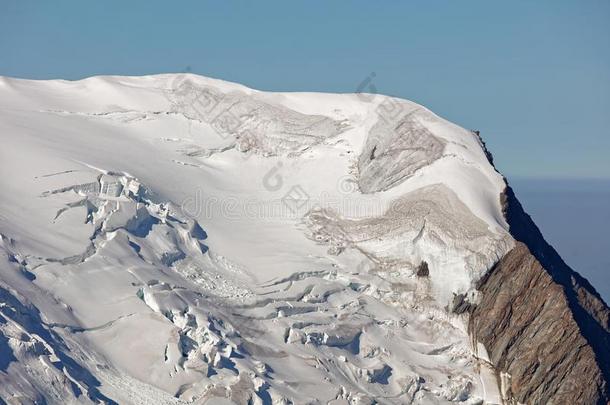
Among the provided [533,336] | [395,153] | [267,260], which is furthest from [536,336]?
→ [395,153]

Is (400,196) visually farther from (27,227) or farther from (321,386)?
(27,227)

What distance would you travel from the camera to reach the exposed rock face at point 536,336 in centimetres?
7081

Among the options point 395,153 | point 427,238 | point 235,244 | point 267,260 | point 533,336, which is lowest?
point 533,336

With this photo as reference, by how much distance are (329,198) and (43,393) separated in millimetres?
30325

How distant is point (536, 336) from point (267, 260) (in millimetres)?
16209

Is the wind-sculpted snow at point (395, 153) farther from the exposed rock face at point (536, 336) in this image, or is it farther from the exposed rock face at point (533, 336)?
the exposed rock face at point (533, 336)

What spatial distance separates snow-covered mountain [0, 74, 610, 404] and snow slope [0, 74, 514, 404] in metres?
0.12

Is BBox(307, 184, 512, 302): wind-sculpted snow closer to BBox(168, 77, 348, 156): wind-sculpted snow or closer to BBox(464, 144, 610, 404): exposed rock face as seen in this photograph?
BBox(464, 144, 610, 404): exposed rock face

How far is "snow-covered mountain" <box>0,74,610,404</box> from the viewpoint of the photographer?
62500 mm

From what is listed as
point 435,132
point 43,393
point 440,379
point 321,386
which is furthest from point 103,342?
point 435,132

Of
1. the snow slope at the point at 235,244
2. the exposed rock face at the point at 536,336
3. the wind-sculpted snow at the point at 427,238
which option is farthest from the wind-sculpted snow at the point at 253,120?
the exposed rock face at the point at 536,336

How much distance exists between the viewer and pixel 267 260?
7531cm

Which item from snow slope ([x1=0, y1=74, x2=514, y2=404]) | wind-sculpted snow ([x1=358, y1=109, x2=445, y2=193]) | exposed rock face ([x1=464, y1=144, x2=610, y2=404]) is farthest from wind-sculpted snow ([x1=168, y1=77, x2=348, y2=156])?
exposed rock face ([x1=464, y1=144, x2=610, y2=404])

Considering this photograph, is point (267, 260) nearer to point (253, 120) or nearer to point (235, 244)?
point (235, 244)
